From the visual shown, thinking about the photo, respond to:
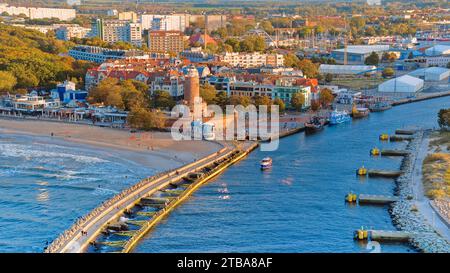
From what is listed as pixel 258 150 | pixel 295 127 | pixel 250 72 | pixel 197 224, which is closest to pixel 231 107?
pixel 295 127

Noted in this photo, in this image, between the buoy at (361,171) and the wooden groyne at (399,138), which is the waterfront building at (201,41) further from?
the buoy at (361,171)

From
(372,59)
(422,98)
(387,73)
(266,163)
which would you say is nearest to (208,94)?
(266,163)

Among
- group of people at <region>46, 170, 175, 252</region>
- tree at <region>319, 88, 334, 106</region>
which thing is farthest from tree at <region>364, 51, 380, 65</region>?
group of people at <region>46, 170, 175, 252</region>

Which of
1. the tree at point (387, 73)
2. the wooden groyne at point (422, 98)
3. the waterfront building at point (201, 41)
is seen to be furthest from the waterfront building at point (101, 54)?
the wooden groyne at point (422, 98)

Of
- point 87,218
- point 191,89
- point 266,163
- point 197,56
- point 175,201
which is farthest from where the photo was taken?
point 197,56

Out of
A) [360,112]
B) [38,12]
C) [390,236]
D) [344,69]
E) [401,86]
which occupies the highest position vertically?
[38,12]

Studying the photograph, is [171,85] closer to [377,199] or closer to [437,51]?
[377,199]
